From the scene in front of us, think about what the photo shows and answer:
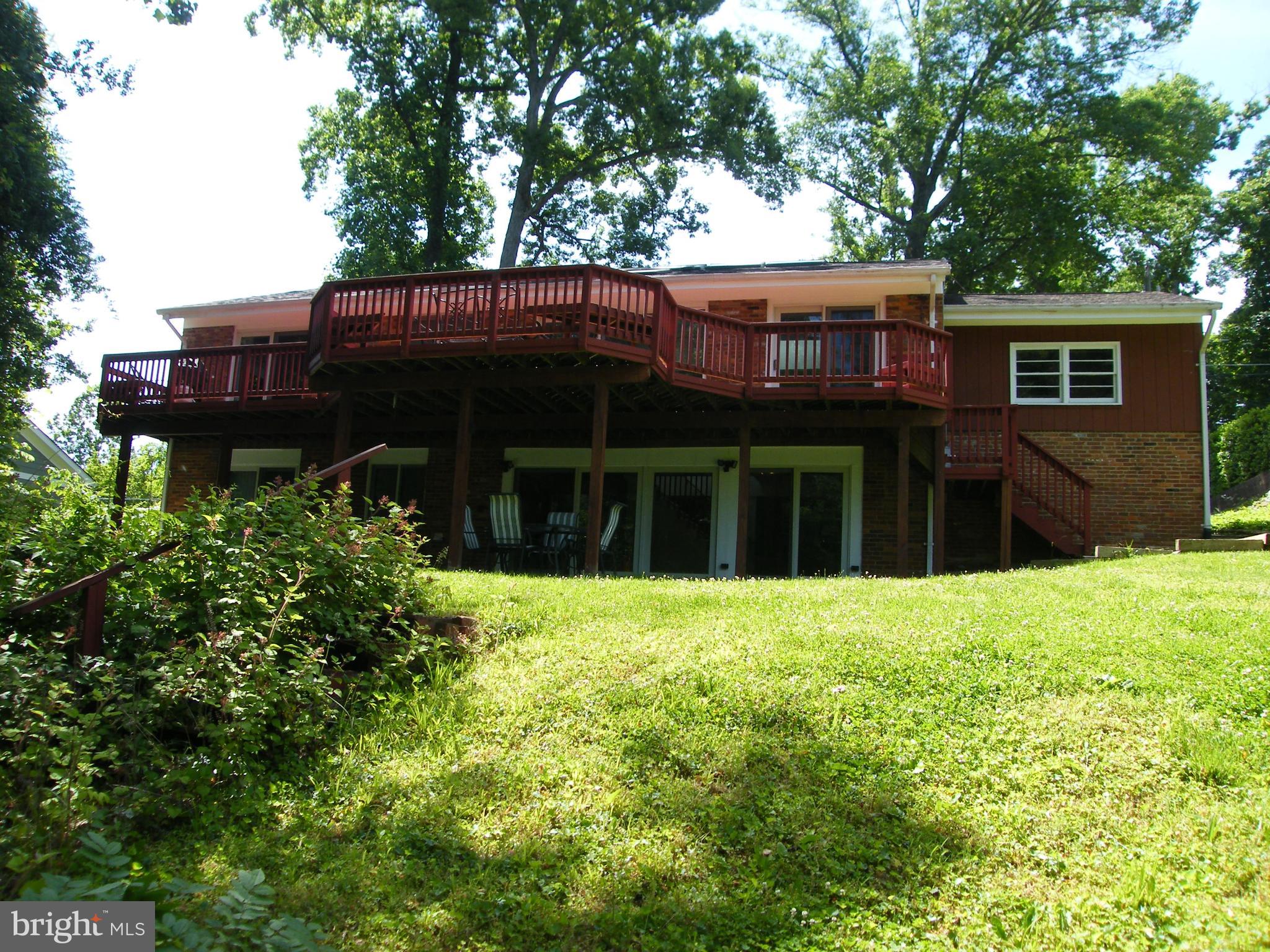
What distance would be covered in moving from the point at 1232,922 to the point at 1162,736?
1692 mm

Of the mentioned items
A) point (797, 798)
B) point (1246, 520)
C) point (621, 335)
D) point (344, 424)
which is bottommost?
point (797, 798)

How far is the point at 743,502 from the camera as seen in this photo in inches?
526

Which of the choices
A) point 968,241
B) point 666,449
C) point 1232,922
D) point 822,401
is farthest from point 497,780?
point 968,241

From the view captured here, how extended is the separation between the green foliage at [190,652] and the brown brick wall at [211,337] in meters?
13.5

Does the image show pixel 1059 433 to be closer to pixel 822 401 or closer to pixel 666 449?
pixel 822 401

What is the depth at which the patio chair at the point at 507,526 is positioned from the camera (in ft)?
42.5

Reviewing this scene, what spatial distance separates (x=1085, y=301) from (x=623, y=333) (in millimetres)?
9656

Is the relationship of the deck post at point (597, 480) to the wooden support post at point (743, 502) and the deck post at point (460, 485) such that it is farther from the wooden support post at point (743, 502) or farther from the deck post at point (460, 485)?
the wooden support post at point (743, 502)

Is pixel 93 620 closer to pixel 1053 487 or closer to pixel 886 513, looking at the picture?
pixel 886 513

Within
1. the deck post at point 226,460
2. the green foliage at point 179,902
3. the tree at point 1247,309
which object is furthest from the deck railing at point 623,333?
the tree at point 1247,309

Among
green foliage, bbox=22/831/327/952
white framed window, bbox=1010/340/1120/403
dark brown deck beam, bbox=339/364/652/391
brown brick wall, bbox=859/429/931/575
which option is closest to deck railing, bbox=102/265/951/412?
dark brown deck beam, bbox=339/364/652/391

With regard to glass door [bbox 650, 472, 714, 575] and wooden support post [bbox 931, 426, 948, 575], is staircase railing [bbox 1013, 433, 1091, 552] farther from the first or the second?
glass door [bbox 650, 472, 714, 575]

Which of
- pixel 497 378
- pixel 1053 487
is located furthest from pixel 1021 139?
pixel 497 378

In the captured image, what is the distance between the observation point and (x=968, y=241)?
29.0 metres
